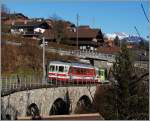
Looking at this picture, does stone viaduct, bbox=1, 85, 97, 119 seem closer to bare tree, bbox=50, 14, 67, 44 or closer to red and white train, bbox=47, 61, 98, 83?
red and white train, bbox=47, 61, 98, 83

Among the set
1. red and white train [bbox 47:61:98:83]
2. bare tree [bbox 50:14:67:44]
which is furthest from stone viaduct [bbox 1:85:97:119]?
bare tree [bbox 50:14:67:44]

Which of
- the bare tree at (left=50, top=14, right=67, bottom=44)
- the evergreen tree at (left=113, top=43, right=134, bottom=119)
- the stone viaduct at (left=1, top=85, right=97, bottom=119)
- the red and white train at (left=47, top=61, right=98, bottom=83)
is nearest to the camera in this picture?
the evergreen tree at (left=113, top=43, right=134, bottom=119)

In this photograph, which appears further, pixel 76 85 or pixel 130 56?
pixel 76 85

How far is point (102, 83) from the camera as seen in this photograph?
48438mm

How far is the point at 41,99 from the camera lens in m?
34.4

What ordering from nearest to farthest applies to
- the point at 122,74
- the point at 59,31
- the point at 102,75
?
1. the point at 122,74
2. the point at 102,75
3. the point at 59,31

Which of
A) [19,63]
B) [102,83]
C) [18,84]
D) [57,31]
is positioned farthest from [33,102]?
[57,31]

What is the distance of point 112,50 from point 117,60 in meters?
56.3

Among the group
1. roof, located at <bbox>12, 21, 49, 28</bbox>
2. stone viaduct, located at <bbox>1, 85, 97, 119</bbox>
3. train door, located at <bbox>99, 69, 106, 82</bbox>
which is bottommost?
stone viaduct, located at <bbox>1, 85, 97, 119</bbox>

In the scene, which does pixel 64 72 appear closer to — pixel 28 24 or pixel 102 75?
pixel 102 75

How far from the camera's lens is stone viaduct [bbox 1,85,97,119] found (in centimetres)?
2748

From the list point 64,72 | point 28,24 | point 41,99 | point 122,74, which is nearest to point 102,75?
point 64,72

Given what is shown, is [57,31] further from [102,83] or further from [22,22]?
[102,83]

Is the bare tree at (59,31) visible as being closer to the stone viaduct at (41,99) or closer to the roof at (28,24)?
the roof at (28,24)
